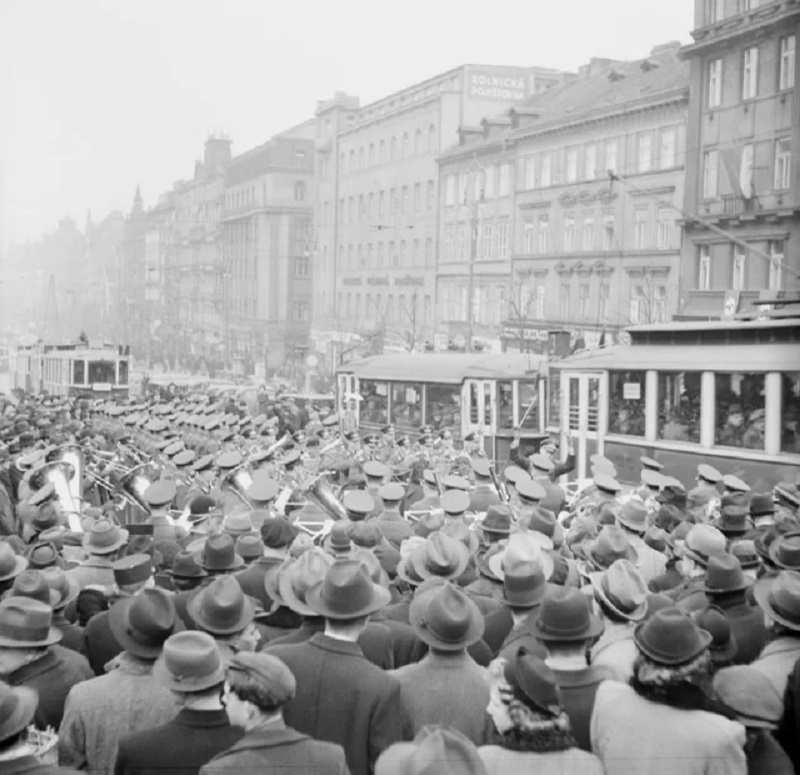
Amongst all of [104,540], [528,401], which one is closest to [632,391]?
[528,401]

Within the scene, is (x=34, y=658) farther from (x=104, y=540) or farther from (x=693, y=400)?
(x=693, y=400)

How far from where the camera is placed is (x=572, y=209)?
35312mm

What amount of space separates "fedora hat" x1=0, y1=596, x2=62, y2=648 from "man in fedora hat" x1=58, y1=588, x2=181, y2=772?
320mm

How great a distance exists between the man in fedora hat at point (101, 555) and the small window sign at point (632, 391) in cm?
994

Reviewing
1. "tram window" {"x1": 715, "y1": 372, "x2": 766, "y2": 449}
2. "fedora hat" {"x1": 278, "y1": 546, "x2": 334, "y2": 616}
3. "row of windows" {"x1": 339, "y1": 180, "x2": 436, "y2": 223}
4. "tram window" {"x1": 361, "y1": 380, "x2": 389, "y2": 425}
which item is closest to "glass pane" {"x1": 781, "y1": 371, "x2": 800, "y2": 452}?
"tram window" {"x1": 715, "y1": 372, "x2": 766, "y2": 449}

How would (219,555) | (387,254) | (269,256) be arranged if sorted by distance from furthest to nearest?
(269,256)
(387,254)
(219,555)

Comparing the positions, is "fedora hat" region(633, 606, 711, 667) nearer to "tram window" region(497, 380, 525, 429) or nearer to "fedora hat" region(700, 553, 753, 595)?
"fedora hat" region(700, 553, 753, 595)

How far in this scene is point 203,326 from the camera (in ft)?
168

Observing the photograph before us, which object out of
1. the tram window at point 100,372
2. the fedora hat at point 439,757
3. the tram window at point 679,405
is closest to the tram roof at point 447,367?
the tram window at point 679,405

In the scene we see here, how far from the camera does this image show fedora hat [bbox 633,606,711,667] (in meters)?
3.86

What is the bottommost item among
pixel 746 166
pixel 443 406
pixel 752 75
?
pixel 443 406

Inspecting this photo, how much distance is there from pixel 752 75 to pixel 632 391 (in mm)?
10962

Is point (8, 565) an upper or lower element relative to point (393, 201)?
lower

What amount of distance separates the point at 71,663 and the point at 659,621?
2172 mm
